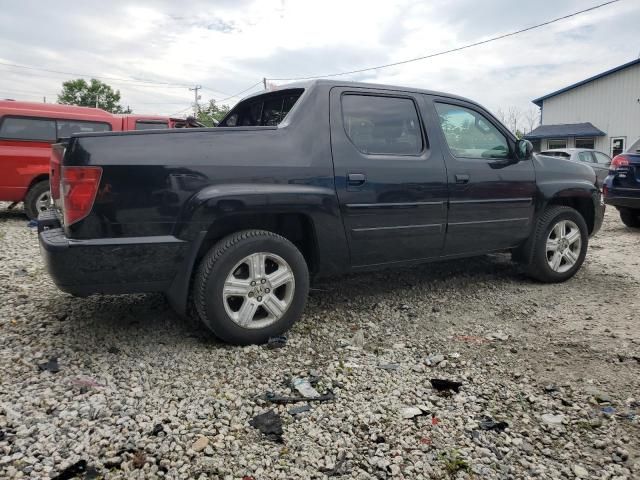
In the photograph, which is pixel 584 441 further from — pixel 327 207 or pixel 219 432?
pixel 327 207

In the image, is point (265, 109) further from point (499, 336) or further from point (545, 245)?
point (545, 245)

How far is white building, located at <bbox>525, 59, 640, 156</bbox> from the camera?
84.7ft

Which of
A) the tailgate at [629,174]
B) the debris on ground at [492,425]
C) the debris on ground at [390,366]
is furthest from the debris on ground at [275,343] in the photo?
the tailgate at [629,174]

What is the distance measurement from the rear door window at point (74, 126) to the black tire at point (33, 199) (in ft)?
3.03

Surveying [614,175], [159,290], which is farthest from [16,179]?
[614,175]

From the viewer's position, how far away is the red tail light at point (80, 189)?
2812 mm

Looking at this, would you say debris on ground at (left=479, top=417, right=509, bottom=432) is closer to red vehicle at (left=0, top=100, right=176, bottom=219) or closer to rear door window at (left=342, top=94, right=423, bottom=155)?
rear door window at (left=342, top=94, right=423, bottom=155)

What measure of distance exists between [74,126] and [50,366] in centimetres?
712

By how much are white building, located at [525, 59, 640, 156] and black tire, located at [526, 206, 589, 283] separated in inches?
979

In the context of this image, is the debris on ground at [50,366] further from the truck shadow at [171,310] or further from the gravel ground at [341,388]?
the truck shadow at [171,310]

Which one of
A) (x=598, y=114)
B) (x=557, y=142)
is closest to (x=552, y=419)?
(x=598, y=114)

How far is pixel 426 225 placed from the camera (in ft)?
13.1

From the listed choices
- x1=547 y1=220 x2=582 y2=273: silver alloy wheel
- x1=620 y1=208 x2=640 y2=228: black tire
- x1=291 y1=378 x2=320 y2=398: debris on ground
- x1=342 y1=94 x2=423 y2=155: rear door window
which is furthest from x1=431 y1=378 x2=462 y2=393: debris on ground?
x1=620 y1=208 x2=640 y2=228: black tire

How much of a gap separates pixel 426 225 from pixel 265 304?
4.87ft
